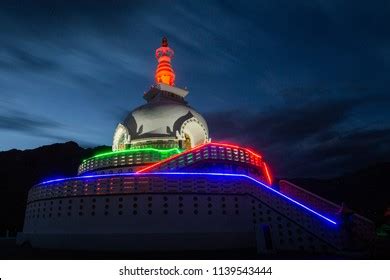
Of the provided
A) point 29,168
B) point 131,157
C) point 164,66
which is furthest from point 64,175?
point 131,157

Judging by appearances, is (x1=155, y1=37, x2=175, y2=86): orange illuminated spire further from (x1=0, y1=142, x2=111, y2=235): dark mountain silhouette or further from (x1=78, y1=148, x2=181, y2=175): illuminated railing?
(x1=0, y1=142, x2=111, y2=235): dark mountain silhouette

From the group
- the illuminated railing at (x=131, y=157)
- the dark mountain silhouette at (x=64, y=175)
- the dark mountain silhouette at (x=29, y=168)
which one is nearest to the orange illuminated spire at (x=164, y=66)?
the illuminated railing at (x=131, y=157)

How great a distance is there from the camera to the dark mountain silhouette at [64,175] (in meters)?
54.3

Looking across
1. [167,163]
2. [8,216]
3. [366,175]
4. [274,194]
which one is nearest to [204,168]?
[167,163]

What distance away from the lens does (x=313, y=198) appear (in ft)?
77.5

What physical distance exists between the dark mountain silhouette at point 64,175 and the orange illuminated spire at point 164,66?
1305 inches

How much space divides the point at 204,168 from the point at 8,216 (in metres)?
44.3

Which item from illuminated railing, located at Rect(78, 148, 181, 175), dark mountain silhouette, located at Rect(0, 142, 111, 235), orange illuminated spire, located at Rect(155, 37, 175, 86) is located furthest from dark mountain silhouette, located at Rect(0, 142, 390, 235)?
orange illuminated spire, located at Rect(155, 37, 175, 86)

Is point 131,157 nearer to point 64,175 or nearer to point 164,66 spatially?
point 164,66

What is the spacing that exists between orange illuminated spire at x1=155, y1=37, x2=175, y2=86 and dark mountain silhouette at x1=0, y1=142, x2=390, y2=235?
3314 cm

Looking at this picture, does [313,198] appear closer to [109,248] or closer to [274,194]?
[274,194]

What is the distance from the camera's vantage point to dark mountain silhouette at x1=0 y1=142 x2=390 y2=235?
54281mm

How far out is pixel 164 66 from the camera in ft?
131

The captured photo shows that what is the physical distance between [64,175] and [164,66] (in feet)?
131
